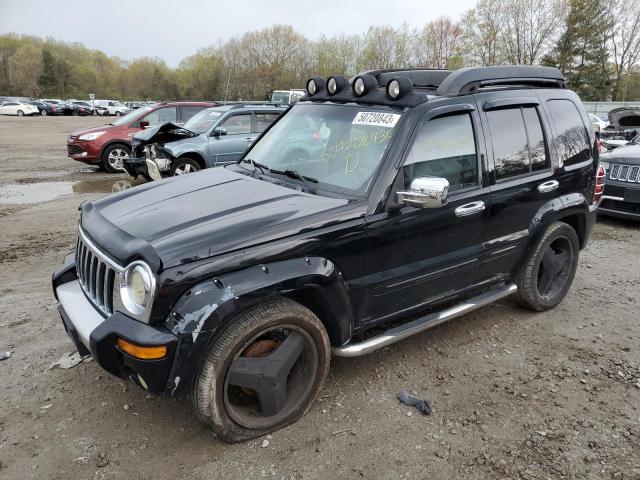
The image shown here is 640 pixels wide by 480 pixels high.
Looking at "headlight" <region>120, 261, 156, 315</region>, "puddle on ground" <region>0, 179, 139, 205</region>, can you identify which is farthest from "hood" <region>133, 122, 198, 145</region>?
"headlight" <region>120, 261, 156, 315</region>

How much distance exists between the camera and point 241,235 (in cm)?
253

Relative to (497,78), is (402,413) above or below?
below

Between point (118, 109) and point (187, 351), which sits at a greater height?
point (118, 109)

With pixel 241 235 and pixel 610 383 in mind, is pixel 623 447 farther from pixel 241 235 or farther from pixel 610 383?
pixel 241 235

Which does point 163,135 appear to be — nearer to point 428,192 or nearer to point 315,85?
point 315,85

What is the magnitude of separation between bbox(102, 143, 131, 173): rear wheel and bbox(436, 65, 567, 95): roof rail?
1032cm

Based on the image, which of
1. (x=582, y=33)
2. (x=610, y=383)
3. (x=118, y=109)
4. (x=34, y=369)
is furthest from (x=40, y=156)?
(x=582, y=33)

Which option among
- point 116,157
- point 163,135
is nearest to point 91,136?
point 116,157

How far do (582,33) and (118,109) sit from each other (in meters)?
46.6

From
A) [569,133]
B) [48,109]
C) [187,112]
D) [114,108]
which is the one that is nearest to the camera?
[569,133]

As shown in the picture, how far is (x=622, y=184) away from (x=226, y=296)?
281 inches

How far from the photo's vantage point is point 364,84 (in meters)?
3.38

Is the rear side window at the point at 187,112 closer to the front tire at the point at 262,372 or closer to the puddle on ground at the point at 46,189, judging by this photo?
the puddle on ground at the point at 46,189

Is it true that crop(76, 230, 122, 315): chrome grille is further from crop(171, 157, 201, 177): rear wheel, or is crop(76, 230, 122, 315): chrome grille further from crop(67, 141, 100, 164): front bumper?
crop(67, 141, 100, 164): front bumper
